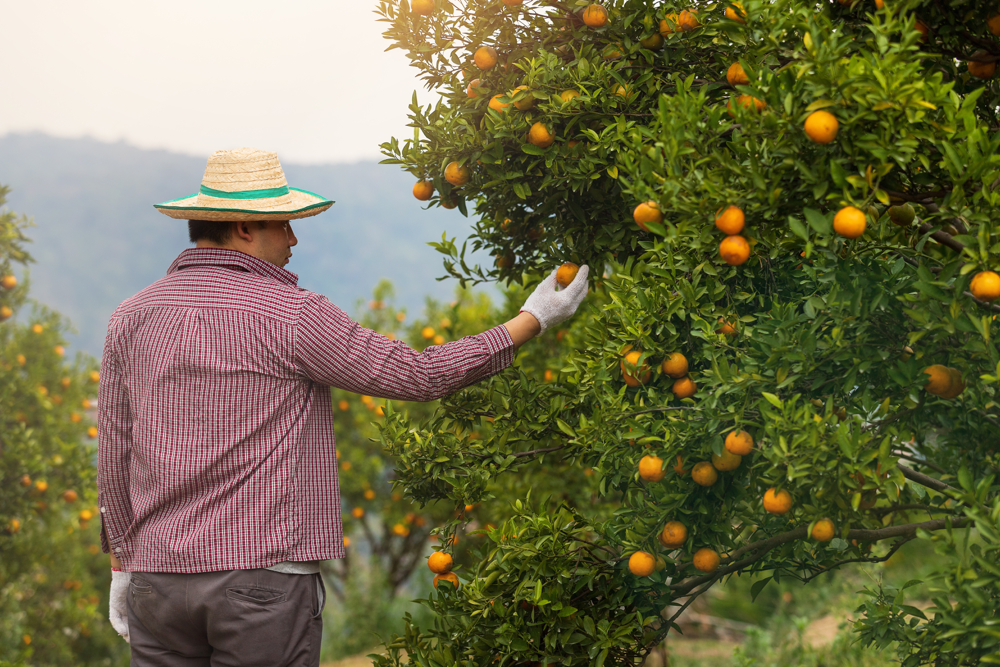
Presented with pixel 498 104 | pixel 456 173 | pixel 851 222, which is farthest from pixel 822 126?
pixel 456 173

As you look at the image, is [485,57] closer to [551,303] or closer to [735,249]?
[551,303]

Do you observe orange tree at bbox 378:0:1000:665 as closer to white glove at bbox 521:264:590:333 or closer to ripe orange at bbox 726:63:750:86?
ripe orange at bbox 726:63:750:86

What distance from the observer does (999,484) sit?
164 centimetres

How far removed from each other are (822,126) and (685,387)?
691 mm

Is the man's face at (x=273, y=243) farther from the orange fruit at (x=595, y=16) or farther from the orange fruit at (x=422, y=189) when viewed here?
the orange fruit at (x=595, y=16)

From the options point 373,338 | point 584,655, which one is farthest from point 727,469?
point 373,338

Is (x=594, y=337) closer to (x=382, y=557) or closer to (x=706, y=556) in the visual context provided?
(x=706, y=556)

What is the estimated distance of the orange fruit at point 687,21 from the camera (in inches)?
79.5

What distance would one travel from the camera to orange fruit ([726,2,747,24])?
5.29 feet

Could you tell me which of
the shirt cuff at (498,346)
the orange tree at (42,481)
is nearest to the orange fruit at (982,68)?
the shirt cuff at (498,346)

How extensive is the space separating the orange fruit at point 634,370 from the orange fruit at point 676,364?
0.16 feet

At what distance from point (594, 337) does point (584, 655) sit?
0.85 metres

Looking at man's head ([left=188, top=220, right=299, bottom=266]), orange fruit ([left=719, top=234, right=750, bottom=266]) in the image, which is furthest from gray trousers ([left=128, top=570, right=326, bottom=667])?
orange fruit ([left=719, top=234, right=750, bottom=266])

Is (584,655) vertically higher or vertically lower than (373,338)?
lower
